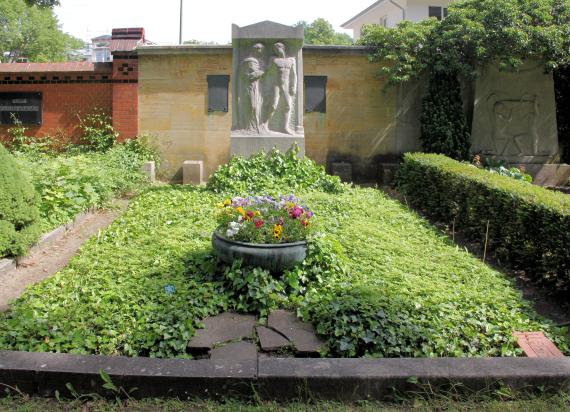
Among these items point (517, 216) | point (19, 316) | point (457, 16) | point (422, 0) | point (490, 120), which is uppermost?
point (422, 0)

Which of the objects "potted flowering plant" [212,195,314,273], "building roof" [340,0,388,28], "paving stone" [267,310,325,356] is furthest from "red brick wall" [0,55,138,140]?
"building roof" [340,0,388,28]

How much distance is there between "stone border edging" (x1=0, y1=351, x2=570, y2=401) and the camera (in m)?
3.27

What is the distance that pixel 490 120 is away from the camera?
1243 centimetres

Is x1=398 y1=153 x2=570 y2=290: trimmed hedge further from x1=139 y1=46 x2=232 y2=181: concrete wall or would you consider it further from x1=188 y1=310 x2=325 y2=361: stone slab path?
x1=139 y1=46 x2=232 y2=181: concrete wall

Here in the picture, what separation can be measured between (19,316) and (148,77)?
9.02 metres

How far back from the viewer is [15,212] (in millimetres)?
5824

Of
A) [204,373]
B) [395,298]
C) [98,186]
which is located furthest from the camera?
[98,186]

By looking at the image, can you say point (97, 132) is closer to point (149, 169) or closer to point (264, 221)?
point (149, 169)

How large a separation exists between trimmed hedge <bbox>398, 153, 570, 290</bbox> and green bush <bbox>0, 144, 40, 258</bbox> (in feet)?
16.8

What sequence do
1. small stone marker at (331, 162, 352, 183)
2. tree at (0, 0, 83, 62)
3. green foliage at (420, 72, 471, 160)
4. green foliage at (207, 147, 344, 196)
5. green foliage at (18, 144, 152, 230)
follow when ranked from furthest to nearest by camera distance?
tree at (0, 0, 83, 62)
small stone marker at (331, 162, 352, 183)
green foliage at (420, 72, 471, 160)
green foliage at (207, 147, 344, 196)
green foliage at (18, 144, 152, 230)

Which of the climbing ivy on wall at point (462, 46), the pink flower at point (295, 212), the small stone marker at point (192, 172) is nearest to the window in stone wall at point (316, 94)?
the climbing ivy on wall at point (462, 46)

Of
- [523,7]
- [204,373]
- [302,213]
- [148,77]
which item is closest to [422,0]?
[523,7]

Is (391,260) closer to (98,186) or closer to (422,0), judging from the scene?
(98,186)

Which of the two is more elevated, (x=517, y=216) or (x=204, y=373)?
(x=517, y=216)
